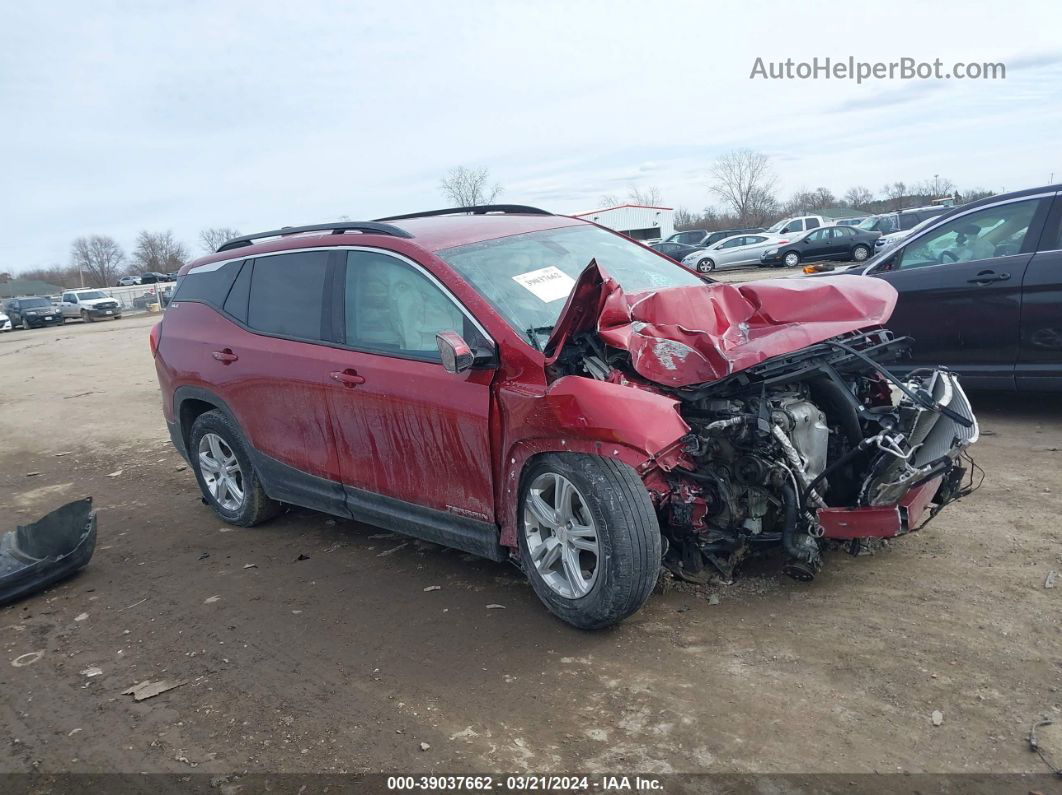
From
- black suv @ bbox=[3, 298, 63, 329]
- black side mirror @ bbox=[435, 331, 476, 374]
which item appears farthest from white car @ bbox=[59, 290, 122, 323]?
black side mirror @ bbox=[435, 331, 476, 374]

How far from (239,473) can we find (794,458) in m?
3.77

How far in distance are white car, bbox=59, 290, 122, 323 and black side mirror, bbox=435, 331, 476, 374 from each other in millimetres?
41436

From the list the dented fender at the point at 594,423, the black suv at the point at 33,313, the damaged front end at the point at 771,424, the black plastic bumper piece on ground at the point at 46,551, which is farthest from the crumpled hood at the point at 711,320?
the black suv at the point at 33,313

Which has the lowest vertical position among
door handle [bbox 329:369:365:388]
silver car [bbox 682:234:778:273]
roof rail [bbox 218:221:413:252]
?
silver car [bbox 682:234:778:273]

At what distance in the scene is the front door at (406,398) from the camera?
4.07 metres

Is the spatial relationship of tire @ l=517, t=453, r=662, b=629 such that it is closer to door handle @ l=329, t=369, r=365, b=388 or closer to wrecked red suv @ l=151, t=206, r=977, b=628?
wrecked red suv @ l=151, t=206, r=977, b=628

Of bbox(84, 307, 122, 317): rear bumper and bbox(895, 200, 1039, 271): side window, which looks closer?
bbox(895, 200, 1039, 271): side window

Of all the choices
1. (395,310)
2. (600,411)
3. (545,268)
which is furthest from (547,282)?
(600,411)

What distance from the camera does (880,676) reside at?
323cm

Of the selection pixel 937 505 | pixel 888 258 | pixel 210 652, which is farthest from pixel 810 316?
pixel 888 258

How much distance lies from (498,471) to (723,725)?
150 centimetres

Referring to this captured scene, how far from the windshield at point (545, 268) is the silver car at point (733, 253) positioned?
91.0 feet

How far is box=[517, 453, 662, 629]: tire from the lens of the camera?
11.5 ft

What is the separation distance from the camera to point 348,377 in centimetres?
459
